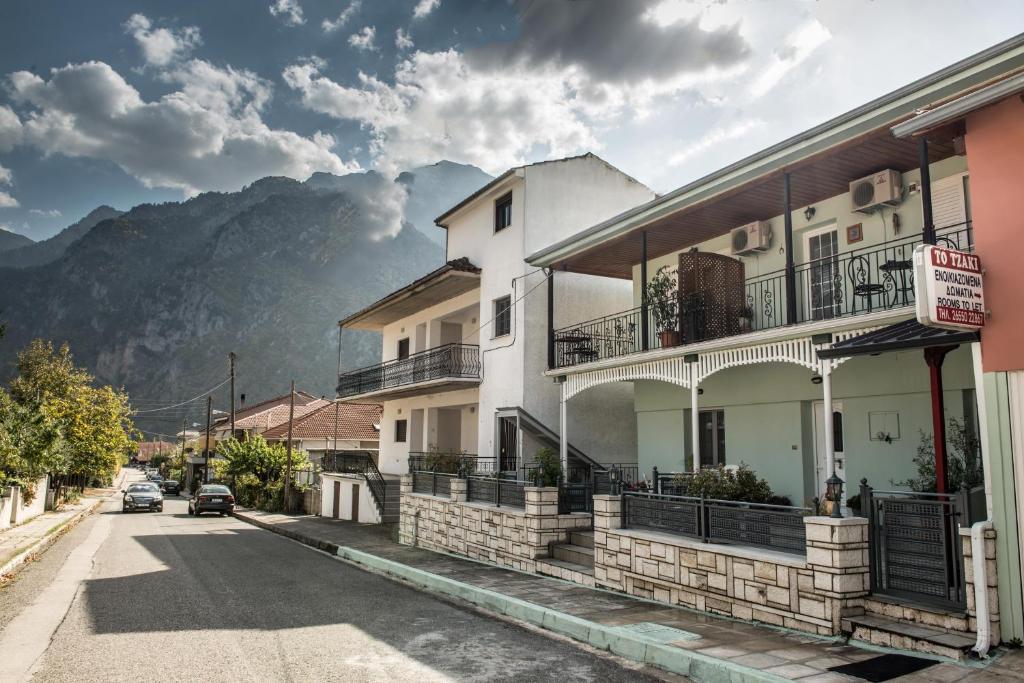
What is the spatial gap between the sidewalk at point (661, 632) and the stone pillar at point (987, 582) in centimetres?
37

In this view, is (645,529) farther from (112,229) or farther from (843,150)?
(112,229)

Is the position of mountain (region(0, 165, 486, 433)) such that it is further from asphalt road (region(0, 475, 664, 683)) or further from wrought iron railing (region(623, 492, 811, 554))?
wrought iron railing (region(623, 492, 811, 554))

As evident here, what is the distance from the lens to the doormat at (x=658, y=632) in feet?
24.0

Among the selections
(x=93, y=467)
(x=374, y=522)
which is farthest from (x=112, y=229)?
(x=374, y=522)

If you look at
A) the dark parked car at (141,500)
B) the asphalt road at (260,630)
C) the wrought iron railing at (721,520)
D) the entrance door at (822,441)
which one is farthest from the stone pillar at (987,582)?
the dark parked car at (141,500)

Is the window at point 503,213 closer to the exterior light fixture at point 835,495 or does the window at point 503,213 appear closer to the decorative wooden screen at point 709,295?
the decorative wooden screen at point 709,295

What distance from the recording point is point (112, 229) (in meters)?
137

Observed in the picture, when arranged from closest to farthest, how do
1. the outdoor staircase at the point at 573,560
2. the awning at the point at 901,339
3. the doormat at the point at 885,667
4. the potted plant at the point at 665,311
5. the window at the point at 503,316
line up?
the doormat at the point at 885,667, the awning at the point at 901,339, the outdoor staircase at the point at 573,560, the potted plant at the point at 665,311, the window at the point at 503,316

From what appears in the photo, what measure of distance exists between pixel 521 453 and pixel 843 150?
1052 centimetres

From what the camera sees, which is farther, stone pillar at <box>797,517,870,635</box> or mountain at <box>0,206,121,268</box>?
mountain at <box>0,206,121,268</box>

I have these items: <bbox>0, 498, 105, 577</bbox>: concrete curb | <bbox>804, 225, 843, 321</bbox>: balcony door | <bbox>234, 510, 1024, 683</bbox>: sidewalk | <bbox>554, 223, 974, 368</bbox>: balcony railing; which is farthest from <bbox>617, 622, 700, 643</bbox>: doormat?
<bbox>0, 498, 105, 577</bbox>: concrete curb

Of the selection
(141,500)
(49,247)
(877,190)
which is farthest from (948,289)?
(49,247)

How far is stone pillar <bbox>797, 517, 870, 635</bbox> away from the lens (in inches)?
279

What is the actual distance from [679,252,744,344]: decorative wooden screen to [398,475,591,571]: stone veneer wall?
13.2 ft
